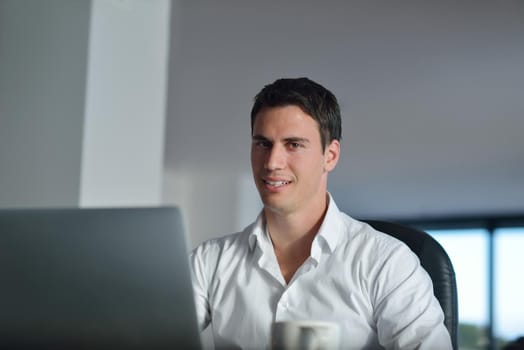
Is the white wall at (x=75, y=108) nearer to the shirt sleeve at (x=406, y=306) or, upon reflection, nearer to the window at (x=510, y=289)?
the shirt sleeve at (x=406, y=306)

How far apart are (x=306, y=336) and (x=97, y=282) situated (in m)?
0.26

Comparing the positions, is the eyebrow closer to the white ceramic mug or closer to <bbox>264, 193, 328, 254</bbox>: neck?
<bbox>264, 193, 328, 254</bbox>: neck

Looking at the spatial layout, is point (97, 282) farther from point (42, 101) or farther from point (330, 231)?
point (42, 101)

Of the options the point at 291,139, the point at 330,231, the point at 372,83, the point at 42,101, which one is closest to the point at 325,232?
the point at 330,231

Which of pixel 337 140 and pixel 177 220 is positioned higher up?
pixel 337 140

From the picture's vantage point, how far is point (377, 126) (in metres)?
6.04

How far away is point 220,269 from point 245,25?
2.63 meters

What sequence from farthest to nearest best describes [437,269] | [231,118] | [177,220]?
[231,118] < [437,269] < [177,220]

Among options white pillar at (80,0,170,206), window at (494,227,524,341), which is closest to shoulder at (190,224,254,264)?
white pillar at (80,0,170,206)

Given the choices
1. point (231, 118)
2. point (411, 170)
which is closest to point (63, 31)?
point (231, 118)

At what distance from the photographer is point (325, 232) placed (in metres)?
1.59

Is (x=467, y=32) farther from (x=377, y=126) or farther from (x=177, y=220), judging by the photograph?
(x=177, y=220)

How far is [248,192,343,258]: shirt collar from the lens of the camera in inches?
62.1

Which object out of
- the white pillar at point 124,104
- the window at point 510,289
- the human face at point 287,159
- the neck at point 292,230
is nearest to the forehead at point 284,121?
the human face at point 287,159
